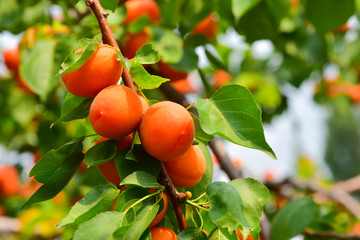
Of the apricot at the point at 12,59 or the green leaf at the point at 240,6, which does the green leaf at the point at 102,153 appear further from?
the apricot at the point at 12,59

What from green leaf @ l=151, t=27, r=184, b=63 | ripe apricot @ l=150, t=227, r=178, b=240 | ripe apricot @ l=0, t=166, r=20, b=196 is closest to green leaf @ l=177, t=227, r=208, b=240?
ripe apricot @ l=150, t=227, r=178, b=240

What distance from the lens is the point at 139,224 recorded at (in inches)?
18.1

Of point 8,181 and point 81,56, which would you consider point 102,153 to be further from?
point 8,181

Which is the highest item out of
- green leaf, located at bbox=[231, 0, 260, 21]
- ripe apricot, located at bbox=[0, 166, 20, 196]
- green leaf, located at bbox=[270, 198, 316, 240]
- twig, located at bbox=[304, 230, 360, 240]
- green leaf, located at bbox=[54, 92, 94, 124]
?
green leaf, located at bbox=[231, 0, 260, 21]

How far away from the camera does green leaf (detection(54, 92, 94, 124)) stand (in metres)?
0.57

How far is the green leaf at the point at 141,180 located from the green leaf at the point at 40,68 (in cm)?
64

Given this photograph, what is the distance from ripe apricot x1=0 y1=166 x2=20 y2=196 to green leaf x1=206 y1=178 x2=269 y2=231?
185 cm

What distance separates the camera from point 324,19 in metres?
1.11

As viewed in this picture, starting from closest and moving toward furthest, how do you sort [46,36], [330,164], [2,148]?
1. [46,36]
2. [2,148]
3. [330,164]

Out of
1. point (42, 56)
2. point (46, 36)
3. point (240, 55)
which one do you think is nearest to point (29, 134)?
point (46, 36)

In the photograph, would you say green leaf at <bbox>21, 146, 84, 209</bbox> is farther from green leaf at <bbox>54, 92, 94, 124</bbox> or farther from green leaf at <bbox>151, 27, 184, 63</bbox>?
green leaf at <bbox>151, 27, 184, 63</bbox>

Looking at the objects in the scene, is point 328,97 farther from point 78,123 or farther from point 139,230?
point 139,230

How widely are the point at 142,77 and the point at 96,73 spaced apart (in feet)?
0.20

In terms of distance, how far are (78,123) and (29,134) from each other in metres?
0.84
